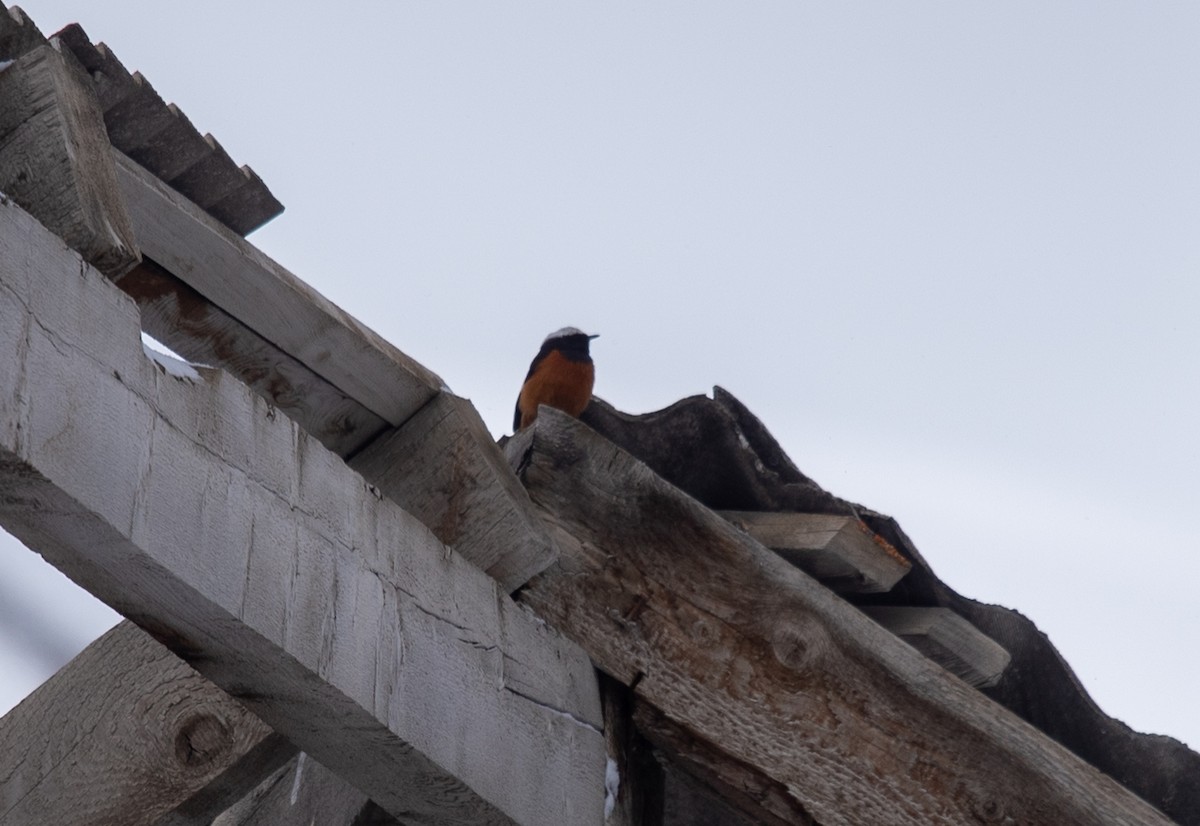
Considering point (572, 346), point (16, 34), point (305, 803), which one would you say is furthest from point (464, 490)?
point (572, 346)

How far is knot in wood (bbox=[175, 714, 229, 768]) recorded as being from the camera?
8.95 ft

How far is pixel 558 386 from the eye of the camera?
241 inches

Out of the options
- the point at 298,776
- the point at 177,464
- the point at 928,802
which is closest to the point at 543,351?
the point at 298,776

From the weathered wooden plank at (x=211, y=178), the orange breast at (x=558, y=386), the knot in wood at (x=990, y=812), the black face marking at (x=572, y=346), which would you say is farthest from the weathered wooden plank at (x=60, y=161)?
the black face marking at (x=572, y=346)

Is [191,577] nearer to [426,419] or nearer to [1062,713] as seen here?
[426,419]

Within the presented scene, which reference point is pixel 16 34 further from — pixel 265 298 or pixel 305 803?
pixel 305 803

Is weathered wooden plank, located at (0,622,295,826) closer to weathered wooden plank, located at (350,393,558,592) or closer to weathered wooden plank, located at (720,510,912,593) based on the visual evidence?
weathered wooden plank, located at (350,393,558,592)

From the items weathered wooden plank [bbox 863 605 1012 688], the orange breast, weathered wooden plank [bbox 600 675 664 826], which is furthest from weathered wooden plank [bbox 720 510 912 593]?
the orange breast

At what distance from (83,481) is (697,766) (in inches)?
60.6

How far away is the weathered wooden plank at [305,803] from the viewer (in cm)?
289

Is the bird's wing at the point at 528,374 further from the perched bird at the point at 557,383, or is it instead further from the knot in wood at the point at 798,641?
the knot in wood at the point at 798,641

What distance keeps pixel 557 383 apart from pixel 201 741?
3538mm

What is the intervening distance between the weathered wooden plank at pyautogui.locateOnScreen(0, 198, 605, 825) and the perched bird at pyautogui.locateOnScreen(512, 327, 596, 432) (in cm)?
325

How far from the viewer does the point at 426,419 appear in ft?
9.21
